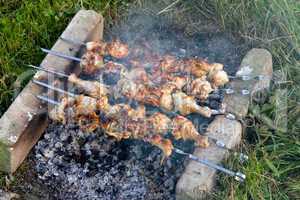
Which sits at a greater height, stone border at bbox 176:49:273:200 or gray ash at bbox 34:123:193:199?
stone border at bbox 176:49:273:200

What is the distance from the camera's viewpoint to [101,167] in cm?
420

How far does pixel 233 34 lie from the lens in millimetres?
5152

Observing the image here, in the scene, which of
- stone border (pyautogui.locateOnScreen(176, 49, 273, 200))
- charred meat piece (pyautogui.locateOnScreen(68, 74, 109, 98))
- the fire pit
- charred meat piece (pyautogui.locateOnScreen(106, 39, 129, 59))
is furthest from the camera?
charred meat piece (pyautogui.locateOnScreen(106, 39, 129, 59))

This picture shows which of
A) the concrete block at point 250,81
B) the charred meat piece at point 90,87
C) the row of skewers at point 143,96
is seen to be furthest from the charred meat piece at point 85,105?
the concrete block at point 250,81

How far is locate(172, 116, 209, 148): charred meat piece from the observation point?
12.7ft

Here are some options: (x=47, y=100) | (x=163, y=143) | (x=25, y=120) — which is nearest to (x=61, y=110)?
(x=47, y=100)

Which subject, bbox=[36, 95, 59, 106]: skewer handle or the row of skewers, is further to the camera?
bbox=[36, 95, 59, 106]: skewer handle

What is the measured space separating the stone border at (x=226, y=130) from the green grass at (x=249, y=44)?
12 cm

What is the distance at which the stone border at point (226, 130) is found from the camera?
3684 millimetres

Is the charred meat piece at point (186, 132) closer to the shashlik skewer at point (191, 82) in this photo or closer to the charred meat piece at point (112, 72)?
the shashlik skewer at point (191, 82)

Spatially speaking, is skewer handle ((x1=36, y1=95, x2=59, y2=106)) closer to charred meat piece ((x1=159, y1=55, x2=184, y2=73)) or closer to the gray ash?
the gray ash

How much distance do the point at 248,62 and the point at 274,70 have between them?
1.52 ft

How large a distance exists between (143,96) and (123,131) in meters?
0.36

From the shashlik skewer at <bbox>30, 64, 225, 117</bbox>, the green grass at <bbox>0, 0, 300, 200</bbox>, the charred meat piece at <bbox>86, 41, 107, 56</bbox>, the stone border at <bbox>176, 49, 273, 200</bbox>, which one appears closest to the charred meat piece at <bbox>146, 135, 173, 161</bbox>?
the stone border at <bbox>176, 49, 273, 200</bbox>
